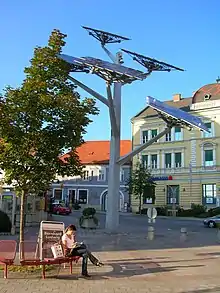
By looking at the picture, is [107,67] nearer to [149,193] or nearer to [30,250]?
[30,250]

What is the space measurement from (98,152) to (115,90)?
46.9 m

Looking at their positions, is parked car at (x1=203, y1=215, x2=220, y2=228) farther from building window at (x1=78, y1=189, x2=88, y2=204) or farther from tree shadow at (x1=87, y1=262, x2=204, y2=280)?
building window at (x1=78, y1=189, x2=88, y2=204)

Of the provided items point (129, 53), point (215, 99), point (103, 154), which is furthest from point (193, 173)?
point (129, 53)

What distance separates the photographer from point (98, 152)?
7044 centimetres

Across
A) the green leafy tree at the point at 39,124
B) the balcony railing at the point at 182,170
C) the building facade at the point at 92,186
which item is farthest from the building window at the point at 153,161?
the green leafy tree at the point at 39,124

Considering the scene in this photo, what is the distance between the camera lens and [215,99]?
51.4 metres

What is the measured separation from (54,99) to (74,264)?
4675mm

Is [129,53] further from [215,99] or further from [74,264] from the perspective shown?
[215,99]

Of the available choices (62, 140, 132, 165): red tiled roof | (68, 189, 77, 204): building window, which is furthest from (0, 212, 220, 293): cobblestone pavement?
(68, 189, 77, 204): building window

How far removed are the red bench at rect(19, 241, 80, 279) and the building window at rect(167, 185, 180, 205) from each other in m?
42.9

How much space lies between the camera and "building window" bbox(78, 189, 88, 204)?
64.9 meters

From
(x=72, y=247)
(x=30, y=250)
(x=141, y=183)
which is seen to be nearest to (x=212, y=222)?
(x=141, y=183)

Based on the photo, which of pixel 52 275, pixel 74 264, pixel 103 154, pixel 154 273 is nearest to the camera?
pixel 52 275

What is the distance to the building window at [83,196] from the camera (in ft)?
213
